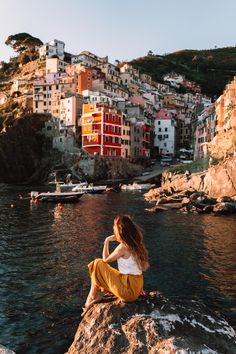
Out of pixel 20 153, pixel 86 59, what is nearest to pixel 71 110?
pixel 20 153

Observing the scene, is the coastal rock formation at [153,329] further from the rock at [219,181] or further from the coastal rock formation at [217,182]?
the coastal rock formation at [217,182]

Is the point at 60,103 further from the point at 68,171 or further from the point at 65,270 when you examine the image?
the point at 65,270

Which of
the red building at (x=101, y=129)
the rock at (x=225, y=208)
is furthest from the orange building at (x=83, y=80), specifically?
the rock at (x=225, y=208)

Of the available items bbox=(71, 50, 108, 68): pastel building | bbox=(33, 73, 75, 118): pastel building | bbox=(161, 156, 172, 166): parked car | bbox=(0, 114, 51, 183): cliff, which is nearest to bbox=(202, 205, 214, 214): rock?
bbox=(161, 156, 172, 166): parked car

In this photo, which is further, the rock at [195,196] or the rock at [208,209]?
the rock at [195,196]

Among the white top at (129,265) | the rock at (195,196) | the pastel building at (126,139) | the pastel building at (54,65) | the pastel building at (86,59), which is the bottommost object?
the rock at (195,196)

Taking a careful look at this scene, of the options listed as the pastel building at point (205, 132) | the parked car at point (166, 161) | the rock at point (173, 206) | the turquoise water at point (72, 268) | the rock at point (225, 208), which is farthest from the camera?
the parked car at point (166, 161)

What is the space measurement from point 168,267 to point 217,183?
123ft

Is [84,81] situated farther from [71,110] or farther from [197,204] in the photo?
[197,204]

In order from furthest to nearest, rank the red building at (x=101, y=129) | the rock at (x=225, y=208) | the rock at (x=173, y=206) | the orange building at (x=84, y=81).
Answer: the orange building at (x=84, y=81)
the red building at (x=101, y=129)
the rock at (x=173, y=206)
the rock at (x=225, y=208)

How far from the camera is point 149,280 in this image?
57.4 ft

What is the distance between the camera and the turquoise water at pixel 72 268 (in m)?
12.5

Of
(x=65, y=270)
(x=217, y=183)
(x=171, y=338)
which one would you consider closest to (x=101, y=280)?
(x=171, y=338)

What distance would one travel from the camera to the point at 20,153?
11831 centimetres
